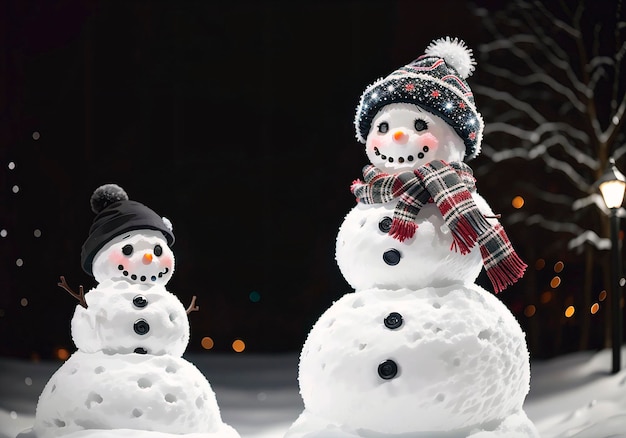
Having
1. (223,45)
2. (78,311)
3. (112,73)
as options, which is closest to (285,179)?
(223,45)

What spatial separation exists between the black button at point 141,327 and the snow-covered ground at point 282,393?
155 centimetres

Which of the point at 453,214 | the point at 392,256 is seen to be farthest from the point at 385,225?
the point at 453,214

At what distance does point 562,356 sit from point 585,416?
7.93 feet

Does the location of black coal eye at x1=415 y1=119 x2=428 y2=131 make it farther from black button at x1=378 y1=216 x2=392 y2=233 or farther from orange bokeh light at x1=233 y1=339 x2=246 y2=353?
orange bokeh light at x1=233 y1=339 x2=246 y2=353

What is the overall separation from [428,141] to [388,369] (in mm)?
1079

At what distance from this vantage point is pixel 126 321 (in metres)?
3.97

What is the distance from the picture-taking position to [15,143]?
24.0 feet

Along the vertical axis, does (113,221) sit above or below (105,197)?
below

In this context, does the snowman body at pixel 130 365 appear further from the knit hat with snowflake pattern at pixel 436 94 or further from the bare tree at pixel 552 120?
the bare tree at pixel 552 120

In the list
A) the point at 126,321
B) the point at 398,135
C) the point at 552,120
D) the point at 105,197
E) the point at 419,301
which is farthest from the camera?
the point at 552,120

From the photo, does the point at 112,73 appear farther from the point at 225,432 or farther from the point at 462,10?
the point at 225,432

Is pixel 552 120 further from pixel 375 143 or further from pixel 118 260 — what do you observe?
pixel 118 260

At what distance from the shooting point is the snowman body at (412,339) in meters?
3.37

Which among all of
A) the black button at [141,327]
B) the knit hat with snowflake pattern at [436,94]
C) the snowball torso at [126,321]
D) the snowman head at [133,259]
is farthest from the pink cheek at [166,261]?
the knit hat with snowflake pattern at [436,94]
